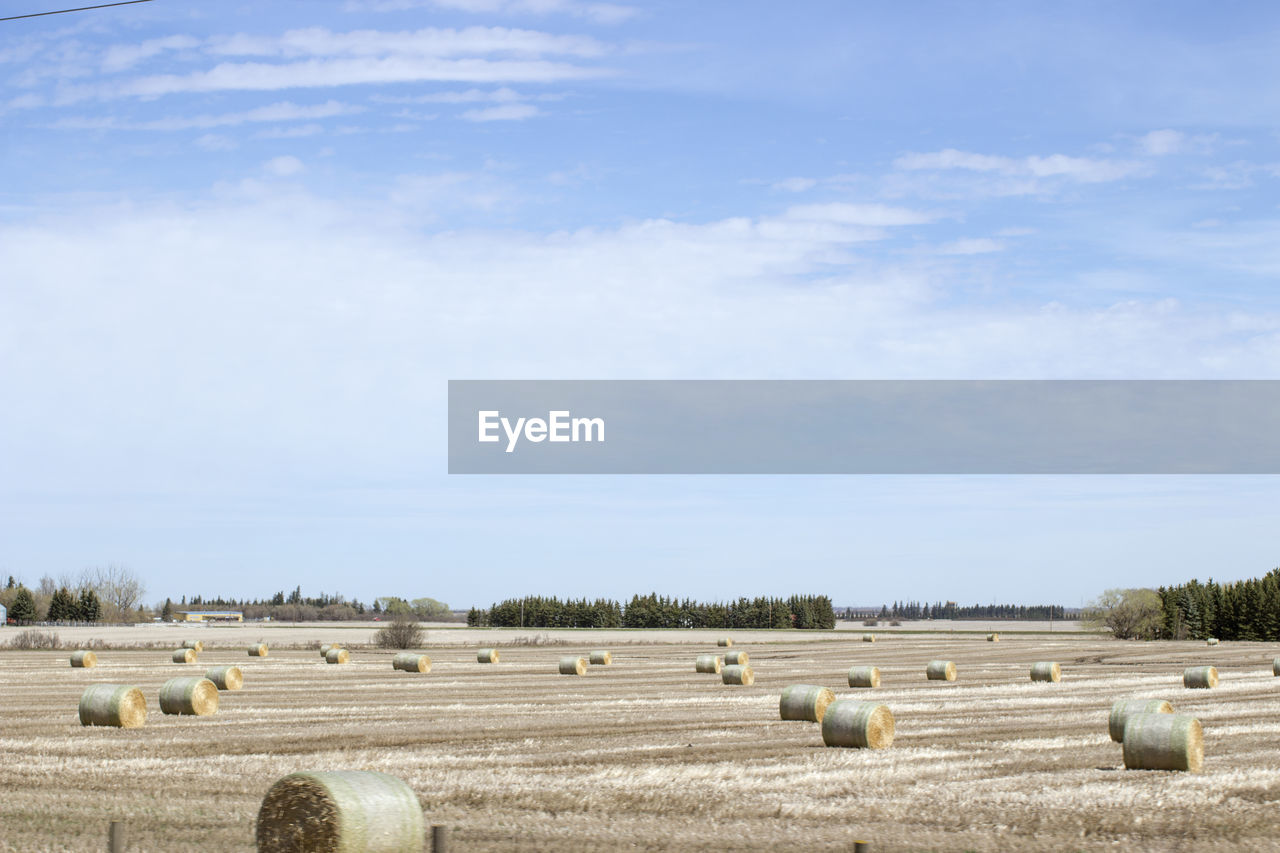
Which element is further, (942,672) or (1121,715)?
(942,672)

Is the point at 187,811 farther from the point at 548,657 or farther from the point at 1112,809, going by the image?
the point at 548,657

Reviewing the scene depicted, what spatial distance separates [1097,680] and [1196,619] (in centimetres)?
9560

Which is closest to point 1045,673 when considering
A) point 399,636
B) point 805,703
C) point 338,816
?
point 805,703

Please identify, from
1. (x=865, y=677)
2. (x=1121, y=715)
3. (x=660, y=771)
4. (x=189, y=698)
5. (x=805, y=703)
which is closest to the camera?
(x=660, y=771)

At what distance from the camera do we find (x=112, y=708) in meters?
26.1

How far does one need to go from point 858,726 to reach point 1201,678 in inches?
899

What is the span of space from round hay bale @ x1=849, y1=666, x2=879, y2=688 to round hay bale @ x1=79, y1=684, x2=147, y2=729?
909 inches

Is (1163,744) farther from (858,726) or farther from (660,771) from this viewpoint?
(660,771)

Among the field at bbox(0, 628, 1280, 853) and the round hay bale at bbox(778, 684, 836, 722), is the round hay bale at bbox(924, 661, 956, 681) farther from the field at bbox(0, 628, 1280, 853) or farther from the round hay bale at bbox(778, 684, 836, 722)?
the round hay bale at bbox(778, 684, 836, 722)

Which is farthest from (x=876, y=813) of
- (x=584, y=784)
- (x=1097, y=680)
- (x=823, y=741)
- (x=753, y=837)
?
(x=1097, y=680)

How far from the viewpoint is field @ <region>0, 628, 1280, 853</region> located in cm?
1472

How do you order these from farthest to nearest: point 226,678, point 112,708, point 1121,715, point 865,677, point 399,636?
point 399,636 → point 865,677 → point 226,678 → point 112,708 → point 1121,715

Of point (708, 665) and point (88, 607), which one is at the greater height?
point (88, 607)

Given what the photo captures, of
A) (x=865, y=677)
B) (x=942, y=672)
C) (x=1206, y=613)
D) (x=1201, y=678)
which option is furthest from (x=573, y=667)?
(x=1206, y=613)
